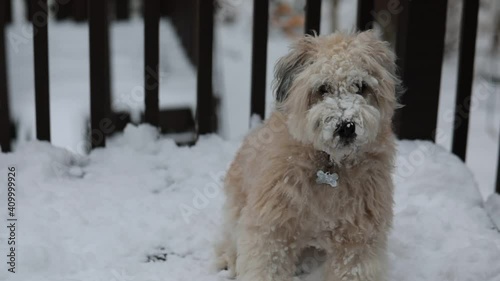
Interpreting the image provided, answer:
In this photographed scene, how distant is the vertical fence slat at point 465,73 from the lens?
4.15 meters

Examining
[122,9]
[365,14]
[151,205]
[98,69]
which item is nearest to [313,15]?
[365,14]

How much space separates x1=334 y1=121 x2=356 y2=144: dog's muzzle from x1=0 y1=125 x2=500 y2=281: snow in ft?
2.63

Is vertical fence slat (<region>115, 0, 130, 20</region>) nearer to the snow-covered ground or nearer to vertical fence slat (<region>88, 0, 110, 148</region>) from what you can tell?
the snow-covered ground

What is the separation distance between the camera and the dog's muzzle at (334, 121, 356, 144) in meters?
2.50

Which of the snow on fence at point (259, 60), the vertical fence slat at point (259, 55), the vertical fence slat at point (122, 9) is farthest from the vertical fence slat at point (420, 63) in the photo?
the vertical fence slat at point (122, 9)

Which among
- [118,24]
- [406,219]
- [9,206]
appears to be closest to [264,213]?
[406,219]

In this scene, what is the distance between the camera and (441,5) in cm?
402

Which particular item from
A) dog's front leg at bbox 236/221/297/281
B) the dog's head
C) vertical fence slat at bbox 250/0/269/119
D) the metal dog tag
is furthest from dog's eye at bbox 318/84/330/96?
vertical fence slat at bbox 250/0/269/119

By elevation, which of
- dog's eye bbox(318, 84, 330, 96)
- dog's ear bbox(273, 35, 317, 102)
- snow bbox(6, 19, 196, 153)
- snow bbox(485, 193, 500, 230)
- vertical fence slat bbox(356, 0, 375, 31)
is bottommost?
snow bbox(485, 193, 500, 230)

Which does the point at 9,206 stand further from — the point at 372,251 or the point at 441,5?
the point at 441,5

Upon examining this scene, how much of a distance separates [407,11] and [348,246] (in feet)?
5.39

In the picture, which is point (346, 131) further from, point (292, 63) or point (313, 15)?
point (313, 15)

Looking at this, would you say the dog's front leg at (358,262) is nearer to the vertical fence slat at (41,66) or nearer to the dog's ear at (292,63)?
the dog's ear at (292,63)

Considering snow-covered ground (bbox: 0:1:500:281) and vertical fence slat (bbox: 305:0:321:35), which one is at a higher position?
vertical fence slat (bbox: 305:0:321:35)
